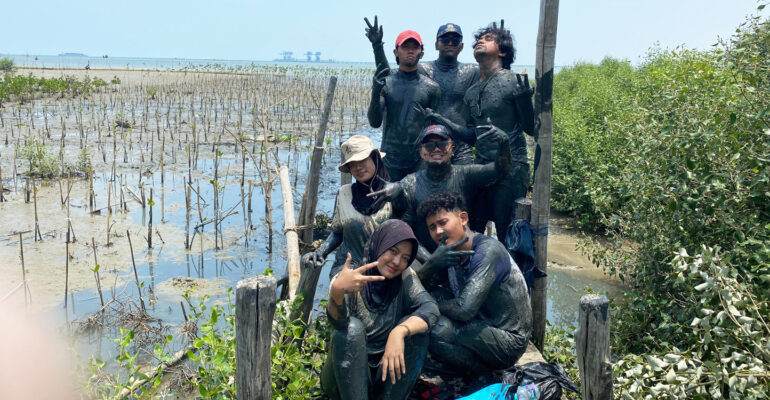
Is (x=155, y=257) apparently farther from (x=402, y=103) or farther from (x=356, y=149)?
(x=356, y=149)

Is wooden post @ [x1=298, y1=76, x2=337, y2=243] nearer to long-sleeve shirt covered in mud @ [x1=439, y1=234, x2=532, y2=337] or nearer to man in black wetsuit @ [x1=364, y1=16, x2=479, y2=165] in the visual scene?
man in black wetsuit @ [x1=364, y1=16, x2=479, y2=165]

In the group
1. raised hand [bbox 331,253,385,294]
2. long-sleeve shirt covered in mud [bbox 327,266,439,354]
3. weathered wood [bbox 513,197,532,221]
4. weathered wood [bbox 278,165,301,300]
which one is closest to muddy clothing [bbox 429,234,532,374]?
long-sleeve shirt covered in mud [bbox 327,266,439,354]

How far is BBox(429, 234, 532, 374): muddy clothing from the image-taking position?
408 cm

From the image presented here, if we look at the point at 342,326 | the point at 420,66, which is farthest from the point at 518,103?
the point at 342,326

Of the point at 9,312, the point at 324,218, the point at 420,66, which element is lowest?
the point at 9,312

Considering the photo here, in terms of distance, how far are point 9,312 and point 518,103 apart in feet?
23.1

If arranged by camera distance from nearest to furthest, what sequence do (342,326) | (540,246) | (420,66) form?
(342,326) → (540,246) → (420,66)

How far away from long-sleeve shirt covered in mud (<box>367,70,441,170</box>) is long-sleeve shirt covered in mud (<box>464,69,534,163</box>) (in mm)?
501

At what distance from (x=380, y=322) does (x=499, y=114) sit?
2339 millimetres

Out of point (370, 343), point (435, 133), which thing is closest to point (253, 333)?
point (370, 343)

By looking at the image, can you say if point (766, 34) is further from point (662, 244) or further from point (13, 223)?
point (13, 223)

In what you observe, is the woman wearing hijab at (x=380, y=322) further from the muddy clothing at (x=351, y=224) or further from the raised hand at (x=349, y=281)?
the muddy clothing at (x=351, y=224)

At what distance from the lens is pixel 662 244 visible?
21.1 feet

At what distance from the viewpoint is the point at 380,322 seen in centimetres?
409
